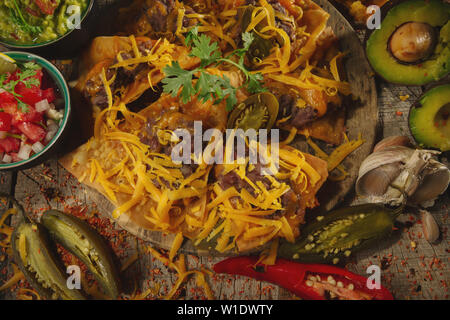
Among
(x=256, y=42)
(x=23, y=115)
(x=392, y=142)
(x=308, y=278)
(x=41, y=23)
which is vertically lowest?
(x=308, y=278)

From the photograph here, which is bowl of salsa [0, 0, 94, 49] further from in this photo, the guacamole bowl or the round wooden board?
the round wooden board

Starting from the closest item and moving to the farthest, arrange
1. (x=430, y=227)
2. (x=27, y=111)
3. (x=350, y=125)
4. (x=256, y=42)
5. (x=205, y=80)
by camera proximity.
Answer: (x=205, y=80) → (x=27, y=111) → (x=256, y=42) → (x=350, y=125) → (x=430, y=227)

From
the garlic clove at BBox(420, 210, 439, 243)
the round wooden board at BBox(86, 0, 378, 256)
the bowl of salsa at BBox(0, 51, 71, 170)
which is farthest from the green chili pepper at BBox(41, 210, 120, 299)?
the garlic clove at BBox(420, 210, 439, 243)

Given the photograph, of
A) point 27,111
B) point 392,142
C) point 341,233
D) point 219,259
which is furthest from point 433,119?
point 27,111

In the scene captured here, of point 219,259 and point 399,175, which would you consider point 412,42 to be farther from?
point 219,259
